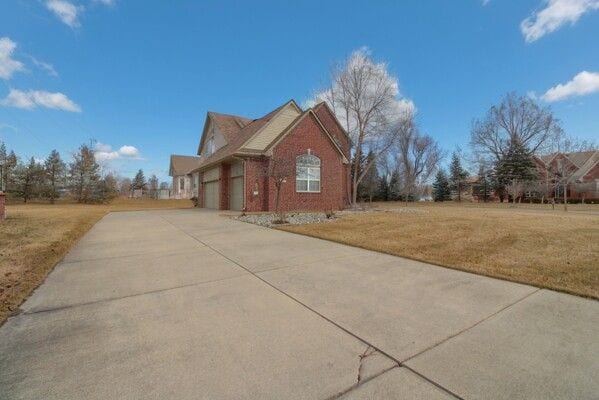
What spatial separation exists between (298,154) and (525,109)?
1368 inches

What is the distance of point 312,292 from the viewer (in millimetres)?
4102

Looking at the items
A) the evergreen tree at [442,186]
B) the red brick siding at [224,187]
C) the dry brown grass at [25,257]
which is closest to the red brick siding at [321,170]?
the red brick siding at [224,187]

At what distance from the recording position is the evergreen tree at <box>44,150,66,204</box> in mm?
35375

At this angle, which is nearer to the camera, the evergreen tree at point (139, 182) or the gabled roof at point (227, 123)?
the gabled roof at point (227, 123)

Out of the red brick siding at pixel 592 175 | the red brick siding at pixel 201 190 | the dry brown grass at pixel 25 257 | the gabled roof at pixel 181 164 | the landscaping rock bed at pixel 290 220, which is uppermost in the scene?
the gabled roof at pixel 181 164

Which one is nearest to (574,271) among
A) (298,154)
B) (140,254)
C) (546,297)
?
(546,297)

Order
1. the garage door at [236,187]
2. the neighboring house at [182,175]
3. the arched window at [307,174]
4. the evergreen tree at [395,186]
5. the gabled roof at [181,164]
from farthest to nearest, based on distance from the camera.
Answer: the gabled roof at [181,164], the neighboring house at [182,175], the evergreen tree at [395,186], the arched window at [307,174], the garage door at [236,187]

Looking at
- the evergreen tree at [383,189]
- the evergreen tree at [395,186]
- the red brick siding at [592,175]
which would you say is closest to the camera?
the red brick siding at [592,175]

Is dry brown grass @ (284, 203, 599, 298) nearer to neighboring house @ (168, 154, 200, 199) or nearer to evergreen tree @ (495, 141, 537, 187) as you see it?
evergreen tree @ (495, 141, 537, 187)

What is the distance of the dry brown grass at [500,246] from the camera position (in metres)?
4.78

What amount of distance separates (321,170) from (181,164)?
154 feet

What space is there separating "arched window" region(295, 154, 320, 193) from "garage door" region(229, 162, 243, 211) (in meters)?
3.62

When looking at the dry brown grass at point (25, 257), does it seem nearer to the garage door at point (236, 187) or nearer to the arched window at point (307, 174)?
the garage door at point (236, 187)

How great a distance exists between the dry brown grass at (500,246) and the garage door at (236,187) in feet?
32.5
